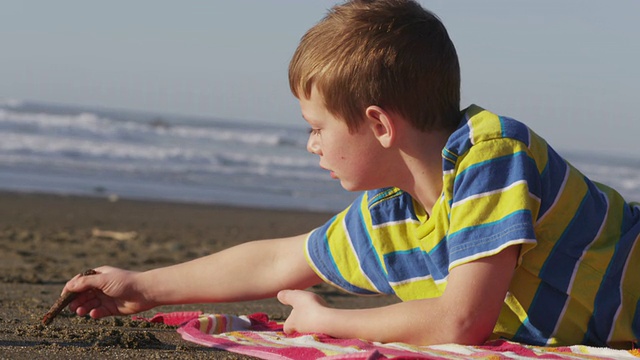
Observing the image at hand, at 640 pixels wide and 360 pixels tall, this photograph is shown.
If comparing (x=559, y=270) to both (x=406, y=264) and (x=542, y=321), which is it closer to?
(x=542, y=321)

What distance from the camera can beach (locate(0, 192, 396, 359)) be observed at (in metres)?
2.23

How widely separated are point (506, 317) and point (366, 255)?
0.43 metres

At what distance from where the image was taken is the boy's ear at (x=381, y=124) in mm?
2111

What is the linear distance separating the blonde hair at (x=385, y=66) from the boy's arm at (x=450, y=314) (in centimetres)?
39

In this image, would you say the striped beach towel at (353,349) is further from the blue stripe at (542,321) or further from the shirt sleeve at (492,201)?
the shirt sleeve at (492,201)

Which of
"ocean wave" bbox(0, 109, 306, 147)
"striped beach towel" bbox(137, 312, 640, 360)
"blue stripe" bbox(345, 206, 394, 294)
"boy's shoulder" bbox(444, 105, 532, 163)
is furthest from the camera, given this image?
"ocean wave" bbox(0, 109, 306, 147)

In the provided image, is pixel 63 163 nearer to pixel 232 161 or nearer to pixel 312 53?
pixel 232 161

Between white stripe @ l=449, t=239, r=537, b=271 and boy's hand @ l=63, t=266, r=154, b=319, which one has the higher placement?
white stripe @ l=449, t=239, r=537, b=271

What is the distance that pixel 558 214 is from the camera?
2145mm

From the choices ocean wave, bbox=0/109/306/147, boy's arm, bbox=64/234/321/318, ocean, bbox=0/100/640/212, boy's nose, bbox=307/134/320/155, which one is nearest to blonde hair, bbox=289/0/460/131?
boy's nose, bbox=307/134/320/155

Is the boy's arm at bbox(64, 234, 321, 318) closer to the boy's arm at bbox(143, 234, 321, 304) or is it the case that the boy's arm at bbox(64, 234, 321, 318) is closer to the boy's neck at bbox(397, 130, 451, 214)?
the boy's arm at bbox(143, 234, 321, 304)

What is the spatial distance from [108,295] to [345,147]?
0.91 meters

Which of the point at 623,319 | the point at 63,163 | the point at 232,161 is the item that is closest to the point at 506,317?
the point at 623,319

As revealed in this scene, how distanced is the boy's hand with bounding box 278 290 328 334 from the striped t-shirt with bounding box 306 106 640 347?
0.24 metres
